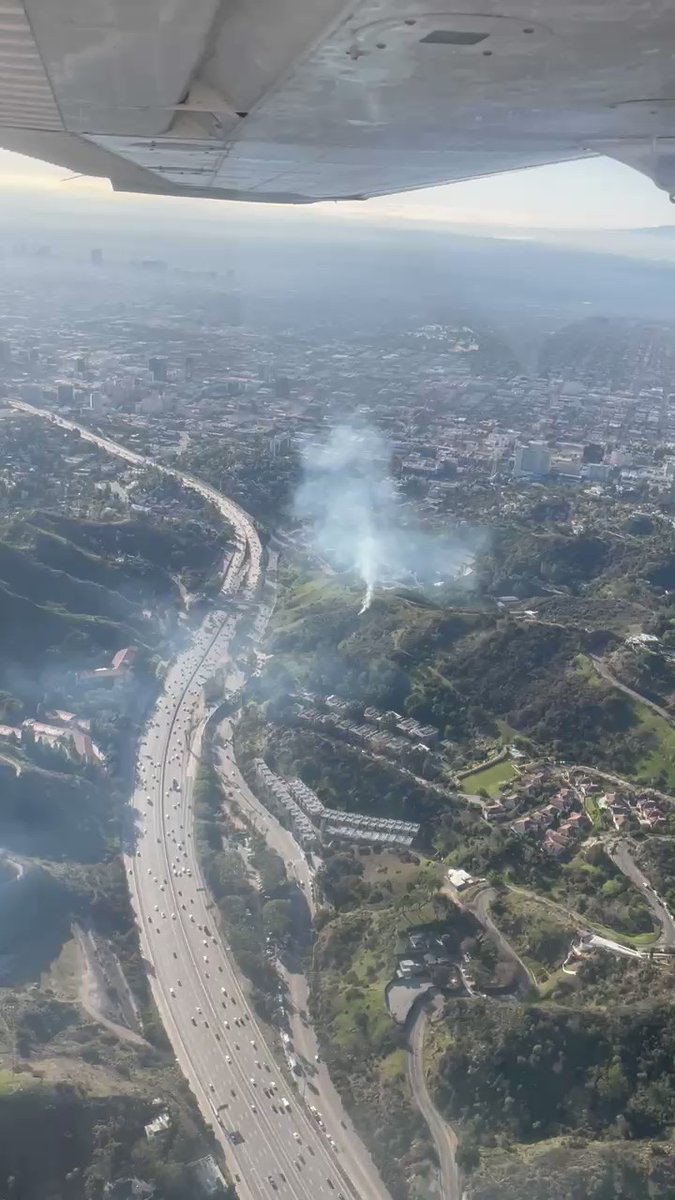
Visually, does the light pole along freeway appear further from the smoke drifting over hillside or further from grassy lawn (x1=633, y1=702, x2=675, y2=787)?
grassy lawn (x1=633, y1=702, x2=675, y2=787)

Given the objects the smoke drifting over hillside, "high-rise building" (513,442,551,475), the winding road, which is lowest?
"high-rise building" (513,442,551,475)

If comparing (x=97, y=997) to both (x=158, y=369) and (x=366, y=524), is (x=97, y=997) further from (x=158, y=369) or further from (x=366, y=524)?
(x=158, y=369)

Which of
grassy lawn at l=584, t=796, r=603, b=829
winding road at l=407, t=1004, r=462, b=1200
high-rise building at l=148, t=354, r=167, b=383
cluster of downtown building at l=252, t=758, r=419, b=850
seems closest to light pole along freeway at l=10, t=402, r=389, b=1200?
winding road at l=407, t=1004, r=462, b=1200

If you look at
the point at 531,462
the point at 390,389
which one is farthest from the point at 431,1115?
the point at 390,389

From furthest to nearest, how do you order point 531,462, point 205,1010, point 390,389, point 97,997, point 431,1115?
point 390,389 → point 531,462 → point 97,997 → point 205,1010 → point 431,1115

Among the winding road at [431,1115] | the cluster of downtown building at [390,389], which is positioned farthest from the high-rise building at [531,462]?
the winding road at [431,1115]

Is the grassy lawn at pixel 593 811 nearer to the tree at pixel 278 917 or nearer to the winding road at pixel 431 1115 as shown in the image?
the winding road at pixel 431 1115
